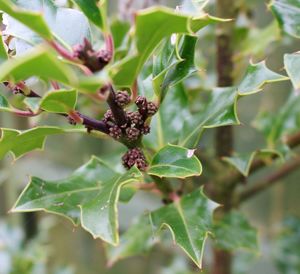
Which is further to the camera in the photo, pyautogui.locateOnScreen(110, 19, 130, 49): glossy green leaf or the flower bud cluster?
pyautogui.locateOnScreen(110, 19, 130, 49): glossy green leaf

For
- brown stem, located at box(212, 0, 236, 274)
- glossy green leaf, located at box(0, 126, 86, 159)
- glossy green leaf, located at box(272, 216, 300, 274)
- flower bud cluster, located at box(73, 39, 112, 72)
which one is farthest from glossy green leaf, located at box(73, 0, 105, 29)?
glossy green leaf, located at box(272, 216, 300, 274)

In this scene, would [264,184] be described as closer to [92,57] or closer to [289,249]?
[289,249]

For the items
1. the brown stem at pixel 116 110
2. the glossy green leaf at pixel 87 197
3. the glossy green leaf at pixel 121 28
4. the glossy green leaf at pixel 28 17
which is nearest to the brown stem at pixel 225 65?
the glossy green leaf at pixel 121 28

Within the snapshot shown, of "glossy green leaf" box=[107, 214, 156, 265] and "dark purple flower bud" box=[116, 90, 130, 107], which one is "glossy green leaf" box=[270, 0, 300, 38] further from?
"glossy green leaf" box=[107, 214, 156, 265]

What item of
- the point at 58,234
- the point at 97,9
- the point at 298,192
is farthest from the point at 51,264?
the point at 97,9

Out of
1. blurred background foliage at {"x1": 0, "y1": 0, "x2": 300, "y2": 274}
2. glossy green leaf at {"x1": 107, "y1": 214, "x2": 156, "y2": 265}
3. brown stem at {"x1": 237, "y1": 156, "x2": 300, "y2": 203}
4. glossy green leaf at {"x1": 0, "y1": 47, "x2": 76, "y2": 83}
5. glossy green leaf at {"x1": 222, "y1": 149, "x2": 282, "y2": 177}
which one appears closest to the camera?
glossy green leaf at {"x1": 0, "y1": 47, "x2": 76, "y2": 83}

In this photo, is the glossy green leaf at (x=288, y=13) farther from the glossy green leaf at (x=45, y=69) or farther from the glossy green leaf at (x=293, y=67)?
the glossy green leaf at (x=45, y=69)

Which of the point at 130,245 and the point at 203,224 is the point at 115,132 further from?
the point at 130,245
